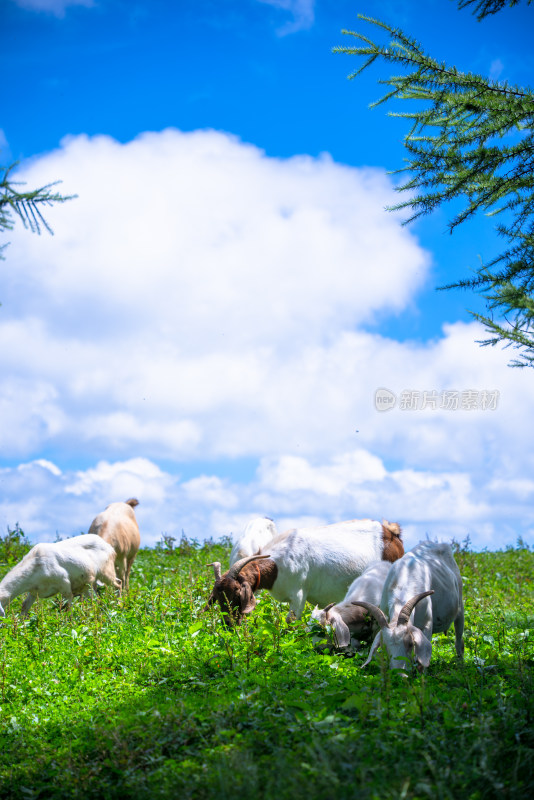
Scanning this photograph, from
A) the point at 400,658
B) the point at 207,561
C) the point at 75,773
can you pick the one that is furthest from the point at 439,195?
the point at 207,561

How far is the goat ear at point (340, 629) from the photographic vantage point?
25.9 feet

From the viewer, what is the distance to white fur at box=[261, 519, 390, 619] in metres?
10.5

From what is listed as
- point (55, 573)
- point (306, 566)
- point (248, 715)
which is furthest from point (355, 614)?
point (55, 573)

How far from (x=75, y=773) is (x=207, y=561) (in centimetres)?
1203

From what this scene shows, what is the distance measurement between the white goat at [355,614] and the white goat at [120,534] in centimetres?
690

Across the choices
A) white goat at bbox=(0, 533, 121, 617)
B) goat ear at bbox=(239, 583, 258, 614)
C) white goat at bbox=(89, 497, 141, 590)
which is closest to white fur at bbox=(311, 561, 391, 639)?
goat ear at bbox=(239, 583, 258, 614)

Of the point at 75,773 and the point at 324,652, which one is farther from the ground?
the point at 324,652

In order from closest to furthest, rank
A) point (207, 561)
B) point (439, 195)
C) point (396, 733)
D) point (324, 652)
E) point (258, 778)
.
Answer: point (258, 778), point (396, 733), point (324, 652), point (439, 195), point (207, 561)

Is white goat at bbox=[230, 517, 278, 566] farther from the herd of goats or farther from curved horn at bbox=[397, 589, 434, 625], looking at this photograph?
curved horn at bbox=[397, 589, 434, 625]

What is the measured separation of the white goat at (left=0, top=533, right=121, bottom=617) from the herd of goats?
2cm

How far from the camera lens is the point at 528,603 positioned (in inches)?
542

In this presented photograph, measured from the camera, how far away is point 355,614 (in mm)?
8523

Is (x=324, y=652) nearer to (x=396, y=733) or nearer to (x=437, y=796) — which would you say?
(x=396, y=733)

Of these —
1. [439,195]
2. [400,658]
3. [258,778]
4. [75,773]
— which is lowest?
[75,773]
